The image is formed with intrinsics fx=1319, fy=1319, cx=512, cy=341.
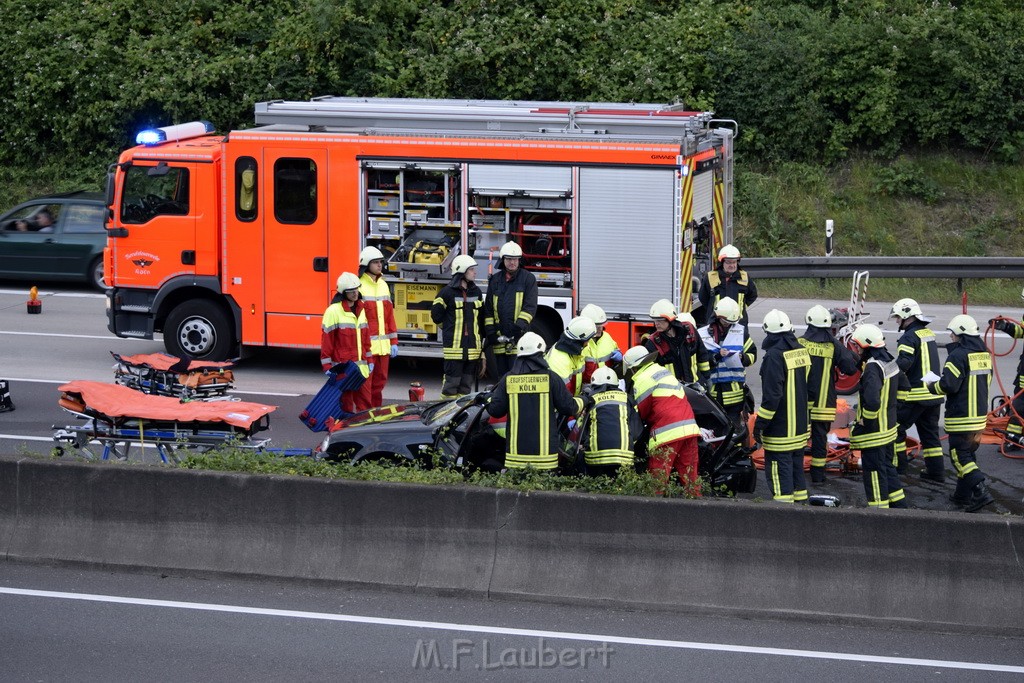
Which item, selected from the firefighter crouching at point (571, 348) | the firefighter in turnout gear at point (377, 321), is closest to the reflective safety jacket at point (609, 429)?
the firefighter crouching at point (571, 348)

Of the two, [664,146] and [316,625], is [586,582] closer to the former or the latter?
[316,625]

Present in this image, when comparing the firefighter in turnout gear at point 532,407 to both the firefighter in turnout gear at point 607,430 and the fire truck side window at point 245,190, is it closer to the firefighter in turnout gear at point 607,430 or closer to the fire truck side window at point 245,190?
the firefighter in turnout gear at point 607,430

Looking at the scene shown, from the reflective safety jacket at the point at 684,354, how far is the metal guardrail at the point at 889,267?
29.2 feet

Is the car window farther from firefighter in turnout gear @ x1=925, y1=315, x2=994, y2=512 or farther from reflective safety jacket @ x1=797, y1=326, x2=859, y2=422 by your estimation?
firefighter in turnout gear @ x1=925, y1=315, x2=994, y2=512

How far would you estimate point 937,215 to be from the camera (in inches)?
870

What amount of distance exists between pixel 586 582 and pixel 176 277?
863cm

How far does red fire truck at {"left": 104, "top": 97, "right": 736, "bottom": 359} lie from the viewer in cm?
1352

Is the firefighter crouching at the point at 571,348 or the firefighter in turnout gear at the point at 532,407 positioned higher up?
the firefighter crouching at the point at 571,348

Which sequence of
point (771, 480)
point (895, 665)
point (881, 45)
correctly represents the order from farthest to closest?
1. point (881, 45)
2. point (771, 480)
3. point (895, 665)

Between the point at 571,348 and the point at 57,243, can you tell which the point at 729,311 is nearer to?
the point at 571,348

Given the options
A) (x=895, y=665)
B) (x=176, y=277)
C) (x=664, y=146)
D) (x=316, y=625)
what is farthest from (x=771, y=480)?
(x=176, y=277)

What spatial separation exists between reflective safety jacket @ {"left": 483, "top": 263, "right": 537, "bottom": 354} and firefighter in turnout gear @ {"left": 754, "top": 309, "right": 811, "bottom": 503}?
3793mm

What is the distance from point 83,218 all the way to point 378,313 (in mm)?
10075

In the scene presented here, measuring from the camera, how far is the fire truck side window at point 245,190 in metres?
14.4
